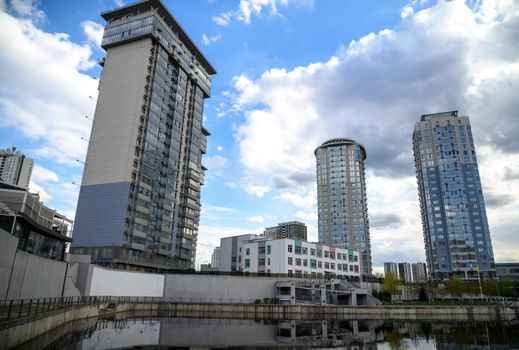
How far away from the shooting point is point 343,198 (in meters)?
180

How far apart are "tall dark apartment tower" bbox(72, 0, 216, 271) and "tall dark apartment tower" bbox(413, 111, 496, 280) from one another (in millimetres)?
106545

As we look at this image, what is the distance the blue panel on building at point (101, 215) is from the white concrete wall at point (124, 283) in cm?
1386

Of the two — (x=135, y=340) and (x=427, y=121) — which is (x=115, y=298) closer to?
(x=135, y=340)

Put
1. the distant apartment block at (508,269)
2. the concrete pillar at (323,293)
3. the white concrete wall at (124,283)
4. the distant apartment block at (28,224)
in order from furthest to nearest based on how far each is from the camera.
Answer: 1. the distant apartment block at (508,269)
2. the concrete pillar at (323,293)
3. the white concrete wall at (124,283)
4. the distant apartment block at (28,224)

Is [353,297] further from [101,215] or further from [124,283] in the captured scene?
[101,215]

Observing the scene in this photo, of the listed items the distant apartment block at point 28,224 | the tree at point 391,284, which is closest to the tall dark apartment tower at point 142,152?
the distant apartment block at point 28,224

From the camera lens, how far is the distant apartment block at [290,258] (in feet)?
307

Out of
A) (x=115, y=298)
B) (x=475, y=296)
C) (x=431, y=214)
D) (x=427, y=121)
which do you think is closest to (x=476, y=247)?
(x=431, y=214)

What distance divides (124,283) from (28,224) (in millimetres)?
27227

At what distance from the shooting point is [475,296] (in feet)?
404

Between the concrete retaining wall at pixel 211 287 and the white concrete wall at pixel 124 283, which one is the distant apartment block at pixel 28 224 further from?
the concrete retaining wall at pixel 211 287

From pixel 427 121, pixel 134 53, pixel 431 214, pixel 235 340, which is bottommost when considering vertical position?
pixel 235 340

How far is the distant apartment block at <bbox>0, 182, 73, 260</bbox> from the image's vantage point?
39594 mm

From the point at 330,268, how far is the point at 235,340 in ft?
242
